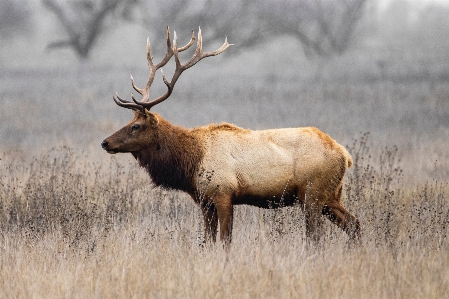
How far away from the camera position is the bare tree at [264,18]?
3469 centimetres

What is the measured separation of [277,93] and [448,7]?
43.6 ft

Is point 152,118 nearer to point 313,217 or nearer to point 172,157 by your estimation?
point 172,157

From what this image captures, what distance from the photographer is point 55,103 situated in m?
19.9

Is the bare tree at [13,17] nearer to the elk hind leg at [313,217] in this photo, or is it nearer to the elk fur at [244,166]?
the elk fur at [244,166]

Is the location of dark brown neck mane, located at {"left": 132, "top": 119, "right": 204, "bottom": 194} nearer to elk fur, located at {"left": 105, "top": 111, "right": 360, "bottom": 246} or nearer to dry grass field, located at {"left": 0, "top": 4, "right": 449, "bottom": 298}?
elk fur, located at {"left": 105, "top": 111, "right": 360, "bottom": 246}

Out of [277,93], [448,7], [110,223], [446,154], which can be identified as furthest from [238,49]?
[110,223]

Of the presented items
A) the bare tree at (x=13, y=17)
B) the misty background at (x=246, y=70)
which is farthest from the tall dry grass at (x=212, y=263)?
the bare tree at (x=13, y=17)

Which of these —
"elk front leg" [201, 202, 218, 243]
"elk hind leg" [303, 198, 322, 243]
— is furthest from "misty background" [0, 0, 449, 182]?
"elk front leg" [201, 202, 218, 243]

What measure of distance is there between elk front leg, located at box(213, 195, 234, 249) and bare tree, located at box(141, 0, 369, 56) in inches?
1047

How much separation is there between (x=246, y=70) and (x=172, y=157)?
57.0 ft

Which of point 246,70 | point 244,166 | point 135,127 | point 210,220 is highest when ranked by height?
point 246,70

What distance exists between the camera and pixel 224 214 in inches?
297

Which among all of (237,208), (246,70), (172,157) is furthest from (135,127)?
(246,70)

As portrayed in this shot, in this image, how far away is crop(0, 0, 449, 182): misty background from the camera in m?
17.2
